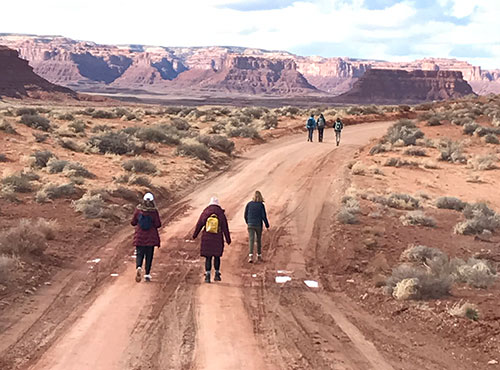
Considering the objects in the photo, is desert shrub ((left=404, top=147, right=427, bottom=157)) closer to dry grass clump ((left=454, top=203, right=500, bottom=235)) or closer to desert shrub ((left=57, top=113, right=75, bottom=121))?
dry grass clump ((left=454, top=203, right=500, bottom=235))

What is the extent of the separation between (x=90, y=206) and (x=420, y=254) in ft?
30.7

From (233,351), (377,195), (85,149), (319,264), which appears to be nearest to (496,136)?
(377,195)

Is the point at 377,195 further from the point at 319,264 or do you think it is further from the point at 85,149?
the point at 85,149

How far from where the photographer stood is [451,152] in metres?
34.2

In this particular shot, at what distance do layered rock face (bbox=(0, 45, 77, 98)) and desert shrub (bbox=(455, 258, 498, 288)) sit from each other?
467ft

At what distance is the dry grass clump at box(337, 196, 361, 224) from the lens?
17500mm

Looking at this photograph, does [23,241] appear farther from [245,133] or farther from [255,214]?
[245,133]

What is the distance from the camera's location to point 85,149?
95.0ft

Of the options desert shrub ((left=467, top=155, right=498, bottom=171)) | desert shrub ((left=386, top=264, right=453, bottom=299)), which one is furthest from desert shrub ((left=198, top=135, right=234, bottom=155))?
desert shrub ((left=386, top=264, right=453, bottom=299))

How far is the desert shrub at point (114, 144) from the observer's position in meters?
29.1

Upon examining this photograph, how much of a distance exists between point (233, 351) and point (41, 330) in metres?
3.10

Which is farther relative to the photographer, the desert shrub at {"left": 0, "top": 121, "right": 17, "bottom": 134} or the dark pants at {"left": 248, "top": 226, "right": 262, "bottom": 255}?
the desert shrub at {"left": 0, "top": 121, "right": 17, "bottom": 134}

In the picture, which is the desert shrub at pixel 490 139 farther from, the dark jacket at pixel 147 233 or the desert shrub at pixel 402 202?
the dark jacket at pixel 147 233

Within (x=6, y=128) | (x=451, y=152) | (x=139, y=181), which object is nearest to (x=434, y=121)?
(x=451, y=152)
